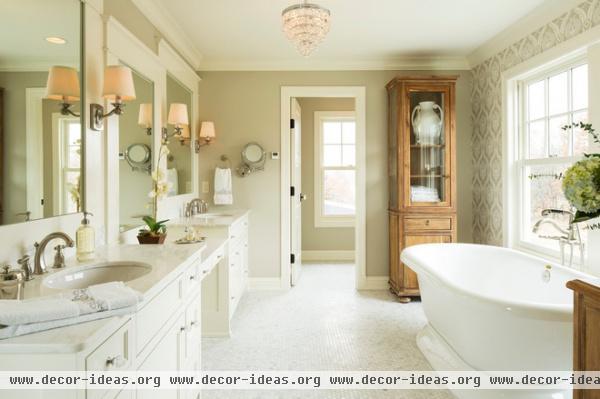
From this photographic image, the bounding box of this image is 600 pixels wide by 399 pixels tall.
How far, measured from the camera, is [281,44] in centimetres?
358

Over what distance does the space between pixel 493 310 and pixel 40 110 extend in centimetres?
231

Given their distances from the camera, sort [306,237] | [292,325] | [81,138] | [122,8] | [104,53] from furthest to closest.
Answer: [306,237]
[292,325]
[122,8]
[104,53]
[81,138]

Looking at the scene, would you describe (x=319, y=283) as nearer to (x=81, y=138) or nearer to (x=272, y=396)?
(x=272, y=396)

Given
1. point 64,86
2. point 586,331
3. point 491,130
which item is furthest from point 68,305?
point 491,130

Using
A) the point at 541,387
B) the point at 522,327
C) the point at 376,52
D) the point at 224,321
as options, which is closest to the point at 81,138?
the point at 224,321

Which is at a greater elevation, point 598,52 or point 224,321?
point 598,52

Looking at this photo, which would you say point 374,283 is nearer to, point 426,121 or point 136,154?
point 426,121

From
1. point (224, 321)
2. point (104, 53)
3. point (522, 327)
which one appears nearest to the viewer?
point (522, 327)

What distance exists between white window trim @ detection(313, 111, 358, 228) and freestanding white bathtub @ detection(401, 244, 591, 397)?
2782 mm

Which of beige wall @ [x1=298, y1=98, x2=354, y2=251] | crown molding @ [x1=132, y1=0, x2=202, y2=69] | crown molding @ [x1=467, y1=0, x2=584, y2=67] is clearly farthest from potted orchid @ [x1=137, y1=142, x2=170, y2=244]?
beige wall @ [x1=298, y1=98, x2=354, y2=251]

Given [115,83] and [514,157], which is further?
[514,157]

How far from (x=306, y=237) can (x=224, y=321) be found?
3.01 m

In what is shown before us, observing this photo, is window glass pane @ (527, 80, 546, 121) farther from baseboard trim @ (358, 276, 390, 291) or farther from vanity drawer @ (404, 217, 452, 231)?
baseboard trim @ (358, 276, 390, 291)

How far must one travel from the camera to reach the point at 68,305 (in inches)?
36.4
